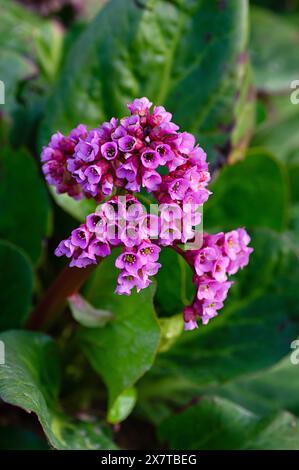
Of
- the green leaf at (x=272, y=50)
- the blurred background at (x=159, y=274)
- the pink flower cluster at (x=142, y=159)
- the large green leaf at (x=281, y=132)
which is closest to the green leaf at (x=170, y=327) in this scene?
the blurred background at (x=159, y=274)

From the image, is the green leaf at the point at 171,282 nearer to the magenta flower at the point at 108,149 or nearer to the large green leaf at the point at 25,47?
the magenta flower at the point at 108,149

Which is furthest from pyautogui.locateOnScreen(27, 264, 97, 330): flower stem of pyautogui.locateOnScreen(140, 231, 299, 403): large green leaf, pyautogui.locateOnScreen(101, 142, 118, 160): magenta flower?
pyautogui.locateOnScreen(140, 231, 299, 403): large green leaf

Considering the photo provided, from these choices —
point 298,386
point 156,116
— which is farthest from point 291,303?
point 156,116

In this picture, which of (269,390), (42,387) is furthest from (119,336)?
(269,390)

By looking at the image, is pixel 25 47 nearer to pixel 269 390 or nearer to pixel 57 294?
pixel 57 294

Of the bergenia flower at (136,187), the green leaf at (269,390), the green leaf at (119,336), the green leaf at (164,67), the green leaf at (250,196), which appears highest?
the green leaf at (164,67)

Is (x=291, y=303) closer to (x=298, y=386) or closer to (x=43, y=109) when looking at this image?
(x=298, y=386)
